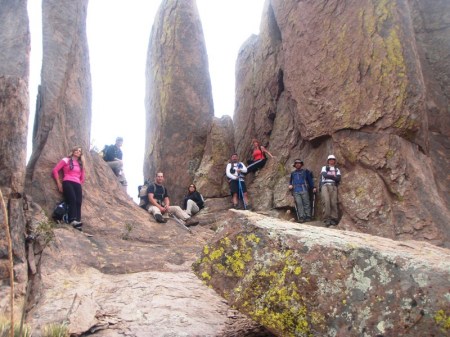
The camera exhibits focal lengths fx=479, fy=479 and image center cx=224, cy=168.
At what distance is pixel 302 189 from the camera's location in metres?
19.0

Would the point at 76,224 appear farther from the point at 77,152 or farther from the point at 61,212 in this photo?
the point at 77,152

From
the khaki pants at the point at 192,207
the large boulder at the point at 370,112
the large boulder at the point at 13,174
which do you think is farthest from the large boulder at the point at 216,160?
the large boulder at the point at 13,174

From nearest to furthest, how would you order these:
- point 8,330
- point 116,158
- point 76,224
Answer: point 8,330
point 76,224
point 116,158

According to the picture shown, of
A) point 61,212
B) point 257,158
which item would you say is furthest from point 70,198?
point 257,158

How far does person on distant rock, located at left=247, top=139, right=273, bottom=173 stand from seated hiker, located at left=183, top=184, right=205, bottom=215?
3.00m

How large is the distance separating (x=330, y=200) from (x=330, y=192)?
0.30 metres

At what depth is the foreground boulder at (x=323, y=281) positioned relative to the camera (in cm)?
518

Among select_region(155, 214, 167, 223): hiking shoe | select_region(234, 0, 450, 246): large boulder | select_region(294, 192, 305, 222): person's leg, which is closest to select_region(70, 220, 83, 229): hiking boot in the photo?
select_region(155, 214, 167, 223): hiking shoe

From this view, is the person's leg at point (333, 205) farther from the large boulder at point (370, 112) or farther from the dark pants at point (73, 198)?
the dark pants at point (73, 198)

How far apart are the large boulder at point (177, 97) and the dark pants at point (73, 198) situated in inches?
433

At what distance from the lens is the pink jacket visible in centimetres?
1435

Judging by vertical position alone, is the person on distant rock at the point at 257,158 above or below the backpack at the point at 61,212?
above

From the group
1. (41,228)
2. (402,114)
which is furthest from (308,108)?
(41,228)

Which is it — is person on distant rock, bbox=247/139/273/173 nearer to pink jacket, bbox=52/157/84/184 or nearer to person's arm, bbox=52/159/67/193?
pink jacket, bbox=52/157/84/184
